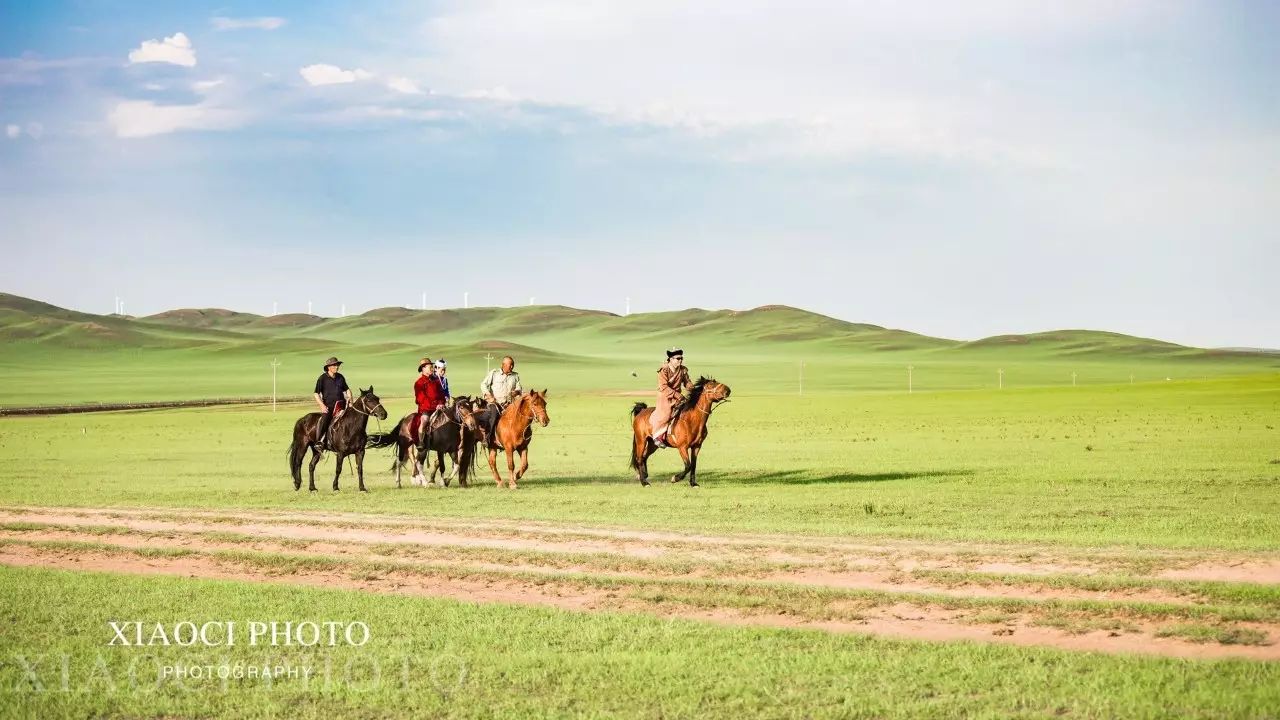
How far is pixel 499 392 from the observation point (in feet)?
87.1

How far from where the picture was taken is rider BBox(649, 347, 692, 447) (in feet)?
82.7

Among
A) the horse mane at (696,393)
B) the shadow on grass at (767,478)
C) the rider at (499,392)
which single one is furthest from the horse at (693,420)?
the rider at (499,392)

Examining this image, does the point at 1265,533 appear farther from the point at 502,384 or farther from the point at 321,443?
the point at 321,443

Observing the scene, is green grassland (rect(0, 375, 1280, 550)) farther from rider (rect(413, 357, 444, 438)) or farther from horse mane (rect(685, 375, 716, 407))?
horse mane (rect(685, 375, 716, 407))

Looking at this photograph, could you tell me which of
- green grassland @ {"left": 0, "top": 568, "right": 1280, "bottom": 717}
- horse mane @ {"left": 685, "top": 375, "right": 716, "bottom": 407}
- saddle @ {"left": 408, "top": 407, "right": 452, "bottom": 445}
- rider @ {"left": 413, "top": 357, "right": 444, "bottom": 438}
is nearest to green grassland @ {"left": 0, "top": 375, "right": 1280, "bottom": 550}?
saddle @ {"left": 408, "top": 407, "right": 452, "bottom": 445}

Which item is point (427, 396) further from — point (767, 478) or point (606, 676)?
point (606, 676)

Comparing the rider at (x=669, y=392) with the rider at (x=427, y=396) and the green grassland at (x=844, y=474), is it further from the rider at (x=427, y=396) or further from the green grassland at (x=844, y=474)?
the rider at (x=427, y=396)

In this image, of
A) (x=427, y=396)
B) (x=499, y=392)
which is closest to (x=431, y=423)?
(x=427, y=396)

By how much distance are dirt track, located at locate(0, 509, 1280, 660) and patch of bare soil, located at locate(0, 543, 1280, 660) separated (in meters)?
0.03

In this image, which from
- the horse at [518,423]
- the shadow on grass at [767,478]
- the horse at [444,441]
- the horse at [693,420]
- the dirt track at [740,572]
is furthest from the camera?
the shadow on grass at [767,478]

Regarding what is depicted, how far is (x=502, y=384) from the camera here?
2655cm

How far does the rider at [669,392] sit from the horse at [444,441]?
410 cm

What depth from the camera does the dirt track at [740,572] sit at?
11109 mm

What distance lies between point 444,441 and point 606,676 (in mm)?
17216
